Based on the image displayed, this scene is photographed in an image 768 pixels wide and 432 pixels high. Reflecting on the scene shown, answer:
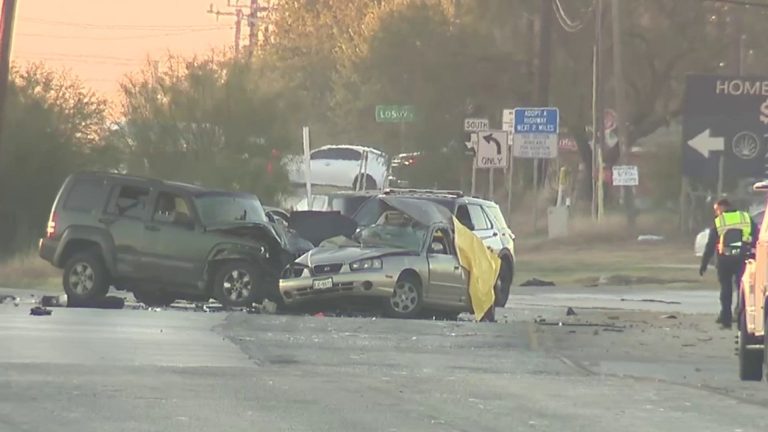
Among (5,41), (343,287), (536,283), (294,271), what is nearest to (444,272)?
(343,287)

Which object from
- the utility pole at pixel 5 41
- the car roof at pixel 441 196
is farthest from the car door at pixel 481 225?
the utility pole at pixel 5 41

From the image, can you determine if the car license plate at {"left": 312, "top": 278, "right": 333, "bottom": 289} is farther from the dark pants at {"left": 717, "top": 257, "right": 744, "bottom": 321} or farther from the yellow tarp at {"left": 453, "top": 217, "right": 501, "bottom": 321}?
the dark pants at {"left": 717, "top": 257, "right": 744, "bottom": 321}

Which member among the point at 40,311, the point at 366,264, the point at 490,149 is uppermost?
the point at 490,149

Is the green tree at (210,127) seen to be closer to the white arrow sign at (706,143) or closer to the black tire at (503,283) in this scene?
the white arrow sign at (706,143)

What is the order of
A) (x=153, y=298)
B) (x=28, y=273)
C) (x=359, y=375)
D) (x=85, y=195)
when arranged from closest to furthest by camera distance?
(x=359, y=375), (x=85, y=195), (x=153, y=298), (x=28, y=273)

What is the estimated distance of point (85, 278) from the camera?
2473 centimetres

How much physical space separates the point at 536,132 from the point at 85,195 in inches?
664

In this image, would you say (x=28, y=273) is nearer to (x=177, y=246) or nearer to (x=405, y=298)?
(x=177, y=246)

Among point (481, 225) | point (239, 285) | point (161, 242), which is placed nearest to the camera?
point (239, 285)

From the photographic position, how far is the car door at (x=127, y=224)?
80.7ft

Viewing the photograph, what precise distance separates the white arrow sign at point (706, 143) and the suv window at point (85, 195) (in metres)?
18.5

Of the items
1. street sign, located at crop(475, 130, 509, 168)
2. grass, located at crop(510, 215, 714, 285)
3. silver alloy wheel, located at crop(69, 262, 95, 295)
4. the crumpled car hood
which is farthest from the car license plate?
grass, located at crop(510, 215, 714, 285)

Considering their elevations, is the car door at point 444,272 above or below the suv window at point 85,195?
below

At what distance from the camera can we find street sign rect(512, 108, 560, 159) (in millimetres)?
39719
